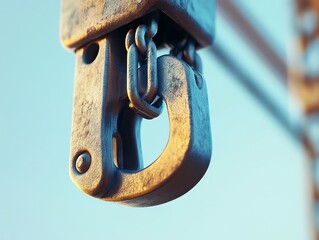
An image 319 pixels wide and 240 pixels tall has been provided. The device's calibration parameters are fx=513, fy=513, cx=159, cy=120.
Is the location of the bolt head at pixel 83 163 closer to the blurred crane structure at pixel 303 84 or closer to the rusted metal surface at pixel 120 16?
the rusted metal surface at pixel 120 16

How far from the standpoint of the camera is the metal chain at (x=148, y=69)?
0.32 meters

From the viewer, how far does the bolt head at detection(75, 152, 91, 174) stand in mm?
327

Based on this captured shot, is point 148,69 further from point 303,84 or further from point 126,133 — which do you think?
point 303,84

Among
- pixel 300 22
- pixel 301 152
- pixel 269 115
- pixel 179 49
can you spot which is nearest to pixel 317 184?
pixel 301 152

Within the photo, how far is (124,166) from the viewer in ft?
1.15

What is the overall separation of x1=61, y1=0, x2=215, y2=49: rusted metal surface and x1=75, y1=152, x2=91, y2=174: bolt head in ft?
0.28

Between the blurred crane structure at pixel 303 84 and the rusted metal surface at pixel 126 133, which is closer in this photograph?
the rusted metal surface at pixel 126 133

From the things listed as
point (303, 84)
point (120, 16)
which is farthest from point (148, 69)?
point (303, 84)

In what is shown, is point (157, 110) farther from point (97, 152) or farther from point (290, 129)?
point (290, 129)

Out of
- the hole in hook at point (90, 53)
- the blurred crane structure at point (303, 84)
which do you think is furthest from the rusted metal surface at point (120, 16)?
the blurred crane structure at point (303, 84)

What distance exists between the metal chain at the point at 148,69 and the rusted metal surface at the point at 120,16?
0.4 inches

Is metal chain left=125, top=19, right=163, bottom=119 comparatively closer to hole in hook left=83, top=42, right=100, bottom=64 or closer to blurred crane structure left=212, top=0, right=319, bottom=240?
hole in hook left=83, top=42, right=100, bottom=64

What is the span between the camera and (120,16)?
13.3 inches

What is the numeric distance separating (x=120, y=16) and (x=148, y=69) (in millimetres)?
45
